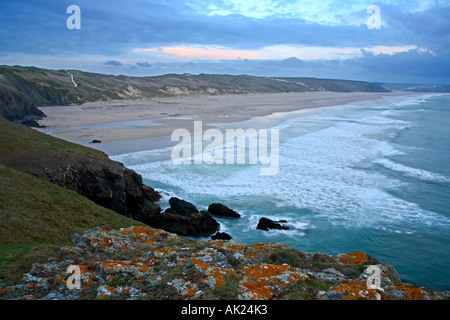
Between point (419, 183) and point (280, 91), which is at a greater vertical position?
point (280, 91)

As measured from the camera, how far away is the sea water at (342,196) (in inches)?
597

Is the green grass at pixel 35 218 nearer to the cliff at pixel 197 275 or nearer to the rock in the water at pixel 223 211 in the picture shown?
the cliff at pixel 197 275

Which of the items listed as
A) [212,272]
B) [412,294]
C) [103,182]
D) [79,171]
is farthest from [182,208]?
[412,294]

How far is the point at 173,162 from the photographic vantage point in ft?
91.3

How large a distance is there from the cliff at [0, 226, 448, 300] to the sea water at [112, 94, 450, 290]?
6.41 metres

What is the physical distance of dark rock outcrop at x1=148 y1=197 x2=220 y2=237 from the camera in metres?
16.0

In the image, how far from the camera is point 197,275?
694 cm

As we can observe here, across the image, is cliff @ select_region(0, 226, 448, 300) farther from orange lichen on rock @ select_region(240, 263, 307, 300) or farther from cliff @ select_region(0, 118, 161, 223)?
cliff @ select_region(0, 118, 161, 223)

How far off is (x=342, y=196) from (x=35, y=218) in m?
17.7

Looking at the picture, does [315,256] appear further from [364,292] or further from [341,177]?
[341,177]

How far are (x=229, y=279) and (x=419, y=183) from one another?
2198cm
